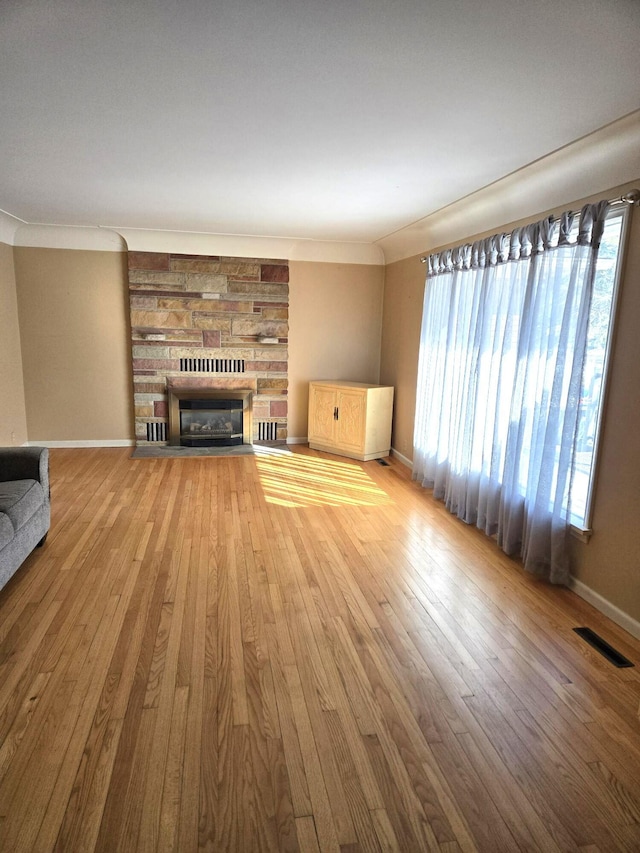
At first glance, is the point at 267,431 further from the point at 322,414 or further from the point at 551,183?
the point at 551,183

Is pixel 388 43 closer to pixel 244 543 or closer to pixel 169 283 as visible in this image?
pixel 244 543

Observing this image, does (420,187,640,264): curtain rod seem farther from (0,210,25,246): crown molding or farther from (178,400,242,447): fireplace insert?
(0,210,25,246): crown molding

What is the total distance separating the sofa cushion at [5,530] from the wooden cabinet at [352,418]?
373 cm

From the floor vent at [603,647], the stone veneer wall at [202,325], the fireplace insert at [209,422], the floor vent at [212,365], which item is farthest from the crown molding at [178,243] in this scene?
the floor vent at [603,647]

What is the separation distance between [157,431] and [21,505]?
131 inches

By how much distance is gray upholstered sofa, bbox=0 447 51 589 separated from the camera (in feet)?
9.04

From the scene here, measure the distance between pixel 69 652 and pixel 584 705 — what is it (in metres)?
2.24

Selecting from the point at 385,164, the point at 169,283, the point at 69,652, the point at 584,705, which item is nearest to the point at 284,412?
the point at 169,283

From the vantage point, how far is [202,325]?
6.14 m

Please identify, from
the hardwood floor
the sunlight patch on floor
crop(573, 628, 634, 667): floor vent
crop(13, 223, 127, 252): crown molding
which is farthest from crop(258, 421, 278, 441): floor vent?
crop(573, 628, 634, 667): floor vent

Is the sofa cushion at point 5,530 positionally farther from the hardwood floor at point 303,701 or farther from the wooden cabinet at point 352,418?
the wooden cabinet at point 352,418

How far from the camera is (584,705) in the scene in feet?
6.86

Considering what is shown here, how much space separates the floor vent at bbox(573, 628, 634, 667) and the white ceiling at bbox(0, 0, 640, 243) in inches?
96.4

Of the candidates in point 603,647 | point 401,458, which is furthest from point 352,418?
point 603,647
